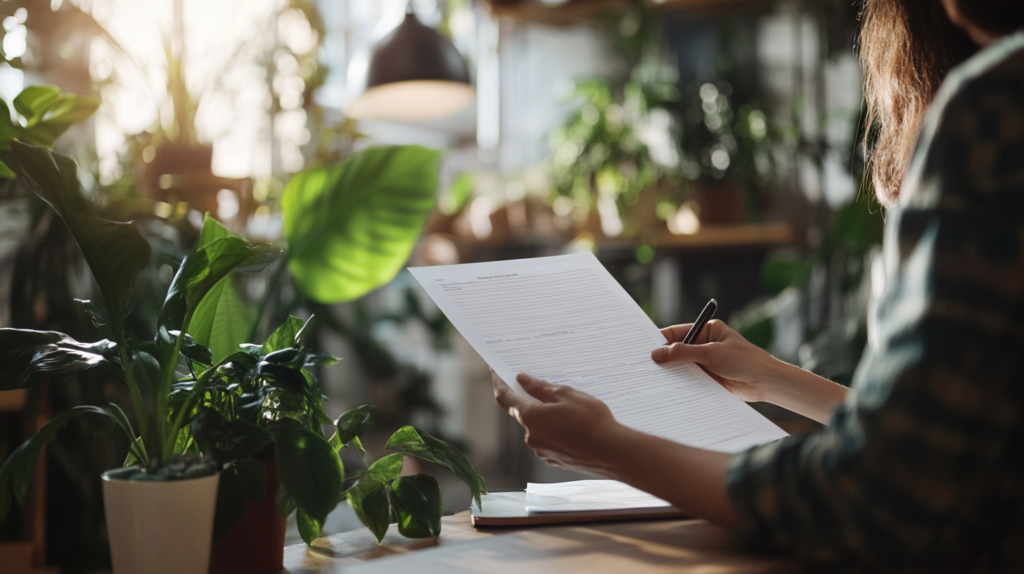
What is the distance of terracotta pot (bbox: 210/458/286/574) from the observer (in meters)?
0.70

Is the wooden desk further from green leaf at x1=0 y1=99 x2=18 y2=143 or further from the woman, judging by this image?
green leaf at x1=0 y1=99 x2=18 y2=143

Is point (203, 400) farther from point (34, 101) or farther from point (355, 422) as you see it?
point (34, 101)

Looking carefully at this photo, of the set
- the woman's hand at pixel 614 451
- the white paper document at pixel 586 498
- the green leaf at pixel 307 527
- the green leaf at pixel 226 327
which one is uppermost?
the green leaf at pixel 226 327

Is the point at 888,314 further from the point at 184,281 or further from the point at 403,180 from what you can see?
the point at 403,180

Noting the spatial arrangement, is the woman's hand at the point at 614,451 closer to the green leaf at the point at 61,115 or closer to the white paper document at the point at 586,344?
the white paper document at the point at 586,344

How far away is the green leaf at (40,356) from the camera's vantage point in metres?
0.66

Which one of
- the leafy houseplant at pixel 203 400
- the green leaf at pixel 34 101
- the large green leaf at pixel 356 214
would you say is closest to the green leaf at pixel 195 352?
the leafy houseplant at pixel 203 400

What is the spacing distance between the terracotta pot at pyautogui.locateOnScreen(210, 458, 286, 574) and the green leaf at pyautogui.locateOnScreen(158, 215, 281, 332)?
0.16 m

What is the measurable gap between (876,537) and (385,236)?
45.6 inches

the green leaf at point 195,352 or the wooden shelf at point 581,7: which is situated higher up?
the wooden shelf at point 581,7

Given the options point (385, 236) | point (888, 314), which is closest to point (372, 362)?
point (385, 236)

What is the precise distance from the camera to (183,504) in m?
0.62

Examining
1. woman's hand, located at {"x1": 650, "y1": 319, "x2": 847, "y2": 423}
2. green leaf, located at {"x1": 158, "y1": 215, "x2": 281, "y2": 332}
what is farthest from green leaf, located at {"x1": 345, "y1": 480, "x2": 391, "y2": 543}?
woman's hand, located at {"x1": 650, "y1": 319, "x2": 847, "y2": 423}

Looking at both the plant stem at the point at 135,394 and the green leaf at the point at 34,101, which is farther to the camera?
the green leaf at the point at 34,101
